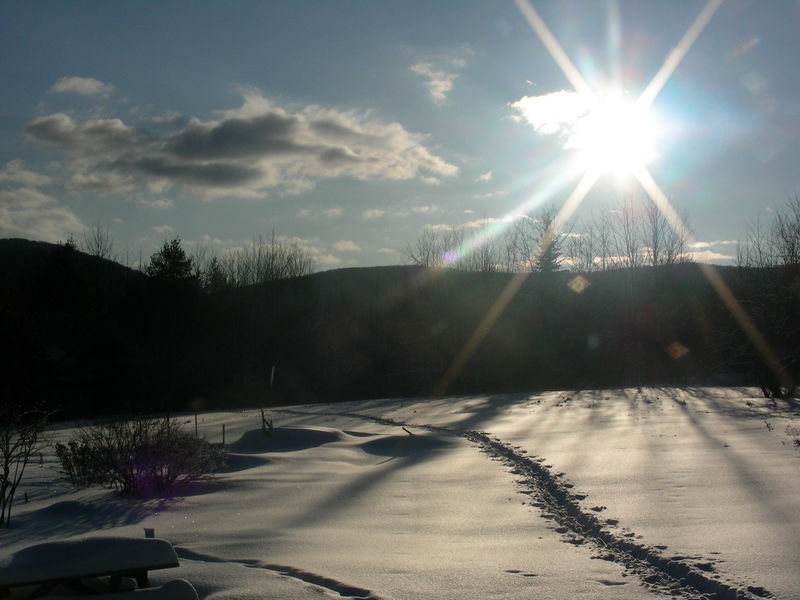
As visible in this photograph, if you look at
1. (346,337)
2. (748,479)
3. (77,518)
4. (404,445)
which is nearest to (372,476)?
(404,445)

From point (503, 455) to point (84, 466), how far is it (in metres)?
6.03

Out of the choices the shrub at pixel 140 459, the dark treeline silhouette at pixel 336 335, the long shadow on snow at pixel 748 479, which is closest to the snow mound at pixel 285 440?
the shrub at pixel 140 459

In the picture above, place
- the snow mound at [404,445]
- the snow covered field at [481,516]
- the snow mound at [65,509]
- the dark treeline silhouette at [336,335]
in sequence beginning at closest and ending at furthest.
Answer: the snow covered field at [481,516]
the snow mound at [65,509]
the snow mound at [404,445]
the dark treeline silhouette at [336,335]

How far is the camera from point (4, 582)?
3447 mm

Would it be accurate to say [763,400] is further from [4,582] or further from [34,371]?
[34,371]

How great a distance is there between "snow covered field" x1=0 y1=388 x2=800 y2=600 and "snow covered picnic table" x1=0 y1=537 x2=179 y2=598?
0.55 metres

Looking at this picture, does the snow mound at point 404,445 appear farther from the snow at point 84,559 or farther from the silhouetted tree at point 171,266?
the silhouetted tree at point 171,266

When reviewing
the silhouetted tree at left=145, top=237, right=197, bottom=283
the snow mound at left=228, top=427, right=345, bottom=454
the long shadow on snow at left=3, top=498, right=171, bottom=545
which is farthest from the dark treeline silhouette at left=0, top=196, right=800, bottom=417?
the long shadow on snow at left=3, top=498, right=171, bottom=545

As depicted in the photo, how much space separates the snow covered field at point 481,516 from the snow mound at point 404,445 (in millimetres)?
56

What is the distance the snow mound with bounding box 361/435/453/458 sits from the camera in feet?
40.9

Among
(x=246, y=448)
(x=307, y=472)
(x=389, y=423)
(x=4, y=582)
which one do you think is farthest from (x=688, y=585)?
(x=389, y=423)

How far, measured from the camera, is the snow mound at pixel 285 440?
13.1 meters

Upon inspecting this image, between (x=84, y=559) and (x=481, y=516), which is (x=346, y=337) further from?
(x=84, y=559)

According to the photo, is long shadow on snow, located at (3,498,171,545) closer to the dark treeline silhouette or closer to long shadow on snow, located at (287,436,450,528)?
long shadow on snow, located at (287,436,450,528)
